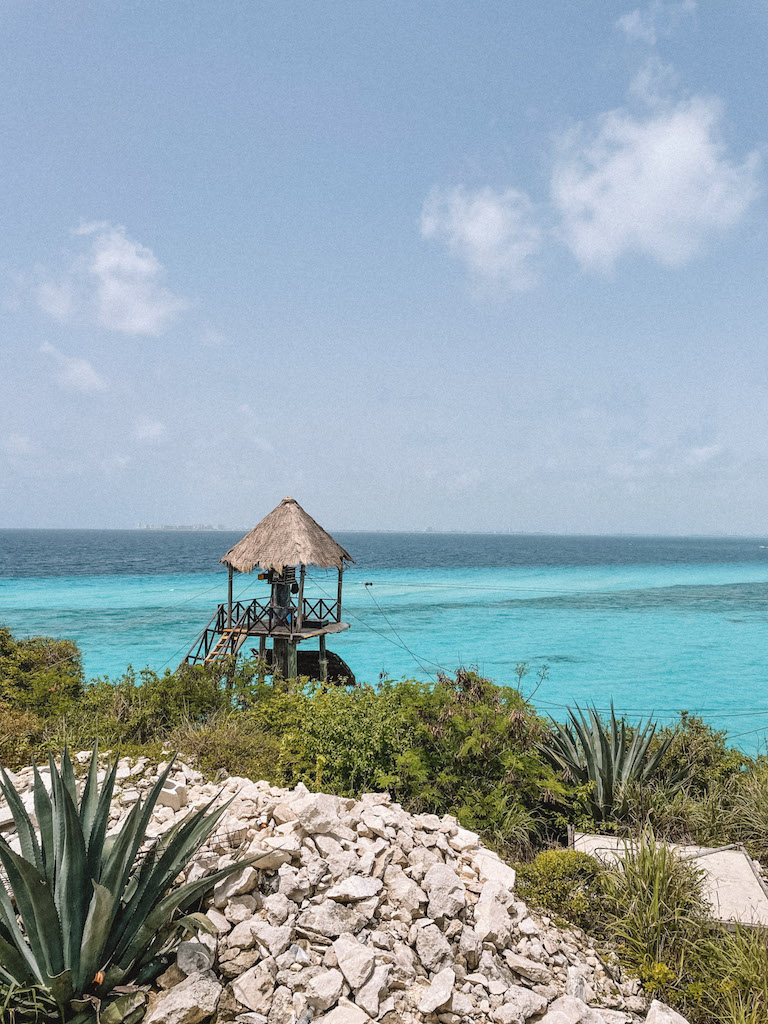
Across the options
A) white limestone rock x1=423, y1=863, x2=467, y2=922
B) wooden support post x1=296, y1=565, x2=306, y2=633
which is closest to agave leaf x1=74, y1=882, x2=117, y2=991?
white limestone rock x1=423, y1=863, x2=467, y2=922

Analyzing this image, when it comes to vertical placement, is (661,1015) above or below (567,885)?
below

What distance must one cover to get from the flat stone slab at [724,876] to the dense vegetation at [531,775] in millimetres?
264

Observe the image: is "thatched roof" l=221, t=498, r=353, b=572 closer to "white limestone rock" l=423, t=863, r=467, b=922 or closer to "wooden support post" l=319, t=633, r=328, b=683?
"wooden support post" l=319, t=633, r=328, b=683

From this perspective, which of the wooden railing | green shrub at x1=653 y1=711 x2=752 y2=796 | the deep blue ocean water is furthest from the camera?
A: the deep blue ocean water

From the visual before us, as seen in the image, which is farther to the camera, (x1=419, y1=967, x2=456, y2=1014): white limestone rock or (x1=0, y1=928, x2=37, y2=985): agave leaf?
(x1=419, y1=967, x2=456, y2=1014): white limestone rock

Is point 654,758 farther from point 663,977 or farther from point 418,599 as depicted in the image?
point 418,599

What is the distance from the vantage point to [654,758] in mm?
6184

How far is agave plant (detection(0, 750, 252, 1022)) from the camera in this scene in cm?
271

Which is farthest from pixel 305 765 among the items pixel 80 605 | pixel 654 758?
pixel 80 605

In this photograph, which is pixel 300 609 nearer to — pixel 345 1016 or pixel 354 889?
pixel 354 889

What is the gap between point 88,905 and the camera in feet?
9.65

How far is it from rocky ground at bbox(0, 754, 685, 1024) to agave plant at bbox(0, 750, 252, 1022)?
0.64 ft

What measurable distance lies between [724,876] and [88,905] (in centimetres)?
450

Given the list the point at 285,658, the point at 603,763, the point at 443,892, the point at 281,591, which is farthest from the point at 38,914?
the point at 285,658
